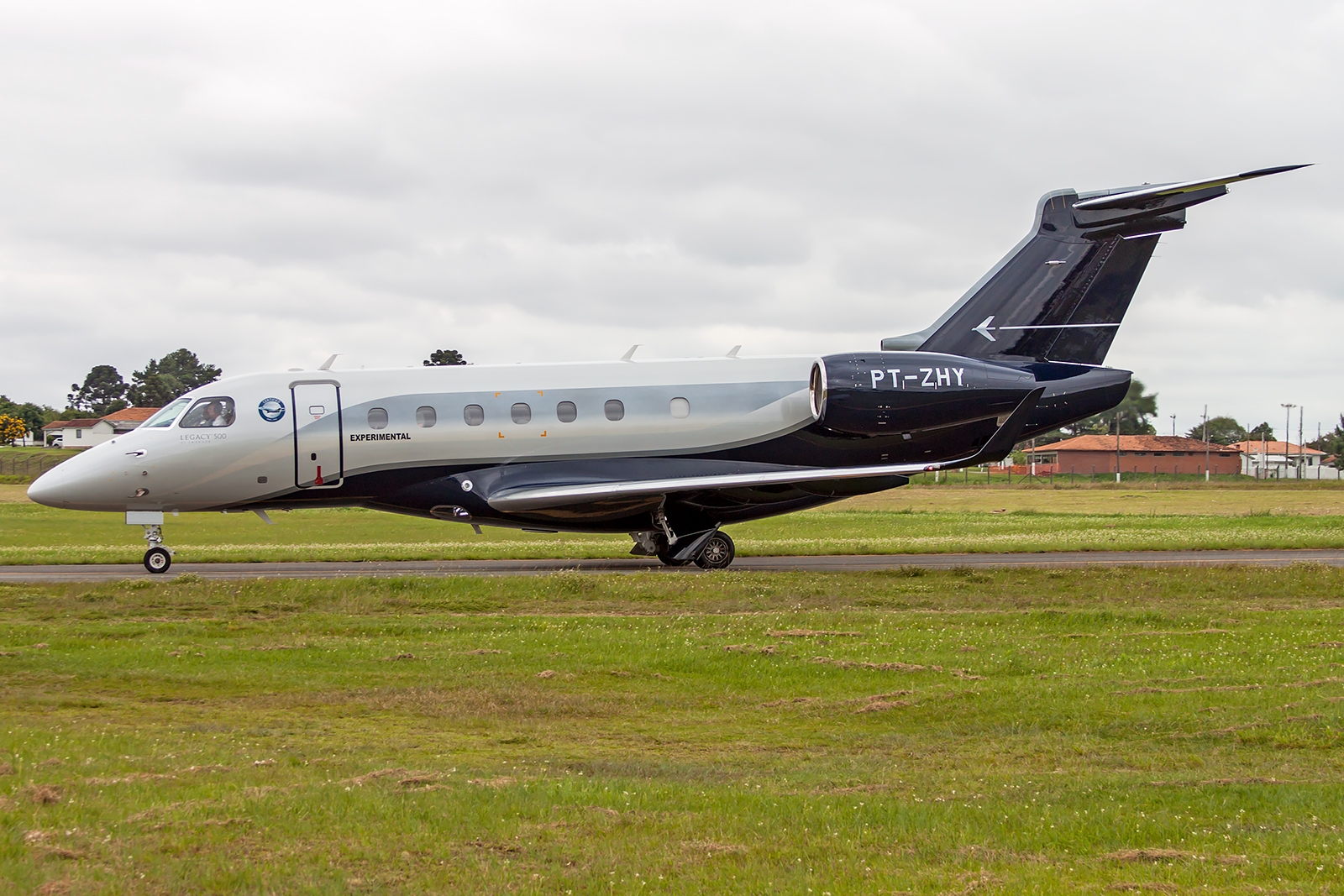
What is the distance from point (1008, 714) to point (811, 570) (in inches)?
509

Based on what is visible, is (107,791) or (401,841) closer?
(401,841)

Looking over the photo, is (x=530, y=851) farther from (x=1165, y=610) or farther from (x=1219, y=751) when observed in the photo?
(x=1165, y=610)

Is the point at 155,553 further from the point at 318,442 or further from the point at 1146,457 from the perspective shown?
the point at 1146,457

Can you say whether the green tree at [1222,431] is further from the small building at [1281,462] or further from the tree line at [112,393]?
the tree line at [112,393]

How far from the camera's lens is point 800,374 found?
25.9m

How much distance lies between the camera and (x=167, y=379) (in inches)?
4951

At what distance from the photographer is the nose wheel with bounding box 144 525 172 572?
A: 24938 millimetres

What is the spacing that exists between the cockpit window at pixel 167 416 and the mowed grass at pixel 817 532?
4595 millimetres

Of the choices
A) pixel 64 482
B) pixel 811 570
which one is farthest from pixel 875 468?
pixel 64 482

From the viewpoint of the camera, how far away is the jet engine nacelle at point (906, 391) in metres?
25.1

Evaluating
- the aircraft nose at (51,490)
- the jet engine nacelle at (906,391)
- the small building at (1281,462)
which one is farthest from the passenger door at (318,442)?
the small building at (1281,462)

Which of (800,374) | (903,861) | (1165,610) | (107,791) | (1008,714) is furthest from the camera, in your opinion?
(800,374)

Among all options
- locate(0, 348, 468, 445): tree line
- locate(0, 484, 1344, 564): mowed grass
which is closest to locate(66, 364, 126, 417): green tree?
locate(0, 348, 468, 445): tree line

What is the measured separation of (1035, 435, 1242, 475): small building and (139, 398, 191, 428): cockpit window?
10608cm
